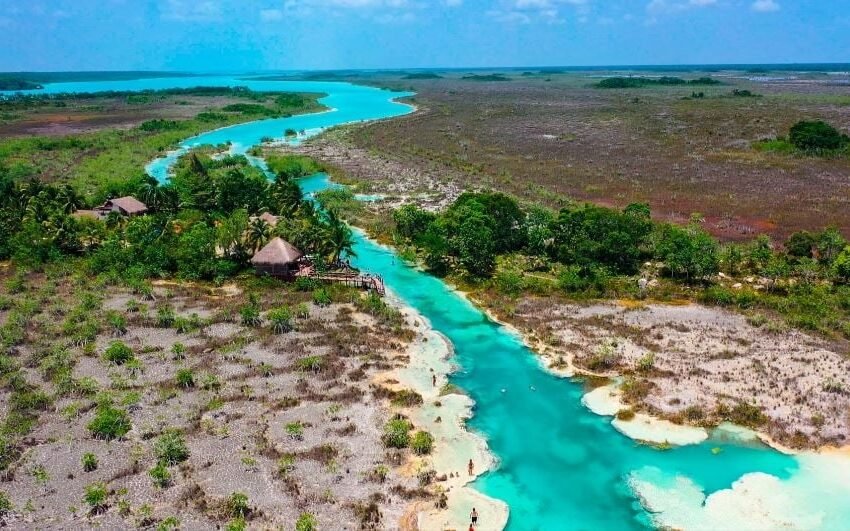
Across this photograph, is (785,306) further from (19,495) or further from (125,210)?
(125,210)

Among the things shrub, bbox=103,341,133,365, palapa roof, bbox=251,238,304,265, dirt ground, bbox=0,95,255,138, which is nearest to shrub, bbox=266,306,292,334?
palapa roof, bbox=251,238,304,265

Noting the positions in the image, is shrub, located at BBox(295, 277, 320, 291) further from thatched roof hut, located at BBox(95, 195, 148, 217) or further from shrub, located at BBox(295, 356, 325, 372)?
thatched roof hut, located at BBox(95, 195, 148, 217)

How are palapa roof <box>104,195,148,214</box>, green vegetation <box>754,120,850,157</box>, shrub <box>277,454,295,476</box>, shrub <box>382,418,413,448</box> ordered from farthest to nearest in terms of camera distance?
green vegetation <box>754,120,850,157</box>, palapa roof <box>104,195,148,214</box>, shrub <box>382,418,413,448</box>, shrub <box>277,454,295,476</box>

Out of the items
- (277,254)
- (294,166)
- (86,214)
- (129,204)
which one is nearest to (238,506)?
(277,254)

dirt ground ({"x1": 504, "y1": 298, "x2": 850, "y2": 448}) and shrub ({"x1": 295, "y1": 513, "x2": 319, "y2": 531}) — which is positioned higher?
dirt ground ({"x1": 504, "y1": 298, "x2": 850, "y2": 448})

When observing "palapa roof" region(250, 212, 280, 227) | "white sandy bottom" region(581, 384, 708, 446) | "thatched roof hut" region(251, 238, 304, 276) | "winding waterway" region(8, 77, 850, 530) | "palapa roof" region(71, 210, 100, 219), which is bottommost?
"winding waterway" region(8, 77, 850, 530)

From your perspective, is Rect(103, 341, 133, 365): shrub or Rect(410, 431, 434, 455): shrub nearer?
Rect(410, 431, 434, 455): shrub

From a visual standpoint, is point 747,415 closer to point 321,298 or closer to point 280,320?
point 280,320
